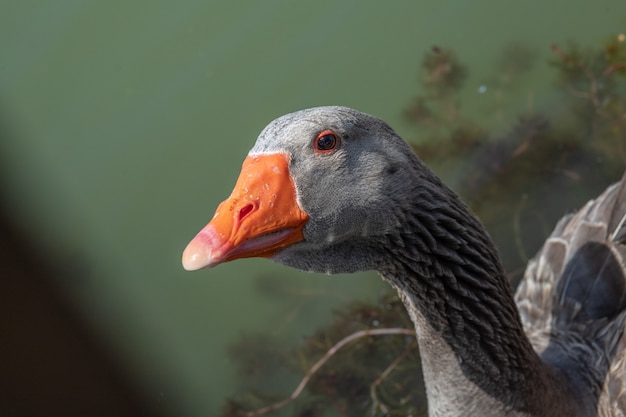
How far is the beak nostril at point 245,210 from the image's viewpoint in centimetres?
151

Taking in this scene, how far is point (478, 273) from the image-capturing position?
1.92m

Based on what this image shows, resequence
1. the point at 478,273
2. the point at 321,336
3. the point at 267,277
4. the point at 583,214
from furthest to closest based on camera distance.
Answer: the point at 267,277
the point at 321,336
the point at 583,214
the point at 478,273

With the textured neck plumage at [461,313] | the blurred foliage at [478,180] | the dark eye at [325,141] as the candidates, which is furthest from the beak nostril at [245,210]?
the blurred foliage at [478,180]

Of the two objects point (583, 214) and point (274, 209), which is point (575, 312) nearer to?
point (583, 214)

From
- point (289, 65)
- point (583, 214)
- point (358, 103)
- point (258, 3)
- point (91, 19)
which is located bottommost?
point (583, 214)

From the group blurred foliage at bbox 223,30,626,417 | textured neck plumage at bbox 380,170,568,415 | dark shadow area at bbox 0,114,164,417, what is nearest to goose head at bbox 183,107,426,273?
textured neck plumage at bbox 380,170,568,415

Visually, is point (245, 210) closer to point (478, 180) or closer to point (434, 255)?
point (434, 255)

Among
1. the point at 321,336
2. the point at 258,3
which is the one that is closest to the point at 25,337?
the point at 321,336

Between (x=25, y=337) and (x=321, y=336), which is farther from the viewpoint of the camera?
(x=25, y=337)

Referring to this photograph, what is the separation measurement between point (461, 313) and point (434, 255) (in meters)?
0.25

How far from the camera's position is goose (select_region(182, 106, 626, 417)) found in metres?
1.56

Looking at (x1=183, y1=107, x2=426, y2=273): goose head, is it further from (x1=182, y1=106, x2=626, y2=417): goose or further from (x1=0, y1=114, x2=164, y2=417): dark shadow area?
(x1=0, y1=114, x2=164, y2=417): dark shadow area

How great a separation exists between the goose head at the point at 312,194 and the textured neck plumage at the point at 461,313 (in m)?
0.11

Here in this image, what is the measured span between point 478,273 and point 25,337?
332cm
